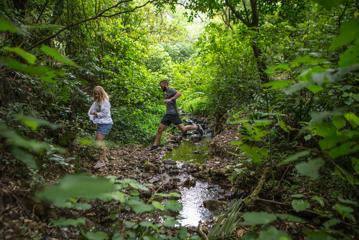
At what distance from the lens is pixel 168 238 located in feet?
9.71

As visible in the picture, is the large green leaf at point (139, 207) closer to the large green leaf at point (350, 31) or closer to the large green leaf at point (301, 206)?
the large green leaf at point (301, 206)

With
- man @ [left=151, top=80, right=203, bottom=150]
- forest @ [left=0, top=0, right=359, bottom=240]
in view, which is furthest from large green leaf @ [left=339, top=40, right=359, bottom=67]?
man @ [left=151, top=80, right=203, bottom=150]

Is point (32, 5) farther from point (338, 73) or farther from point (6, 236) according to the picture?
point (338, 73)

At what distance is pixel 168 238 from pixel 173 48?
22.3 metres

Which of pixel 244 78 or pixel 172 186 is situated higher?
pixel 244 78

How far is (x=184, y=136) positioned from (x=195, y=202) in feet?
22.1

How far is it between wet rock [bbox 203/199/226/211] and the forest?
14 millimetres

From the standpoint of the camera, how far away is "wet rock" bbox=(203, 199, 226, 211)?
4.61 m

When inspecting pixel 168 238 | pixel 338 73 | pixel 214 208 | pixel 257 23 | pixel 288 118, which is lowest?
pixel 214 208

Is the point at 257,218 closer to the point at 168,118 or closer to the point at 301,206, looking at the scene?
the point at 301,206

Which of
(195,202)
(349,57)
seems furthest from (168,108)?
(349,57)

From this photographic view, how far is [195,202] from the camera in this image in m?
4.96

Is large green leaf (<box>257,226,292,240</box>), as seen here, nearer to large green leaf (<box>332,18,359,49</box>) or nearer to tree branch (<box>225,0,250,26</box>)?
large green leaf (<box>332,18,359,49</box>)

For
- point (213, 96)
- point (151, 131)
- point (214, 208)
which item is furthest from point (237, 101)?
point (214, 208)
